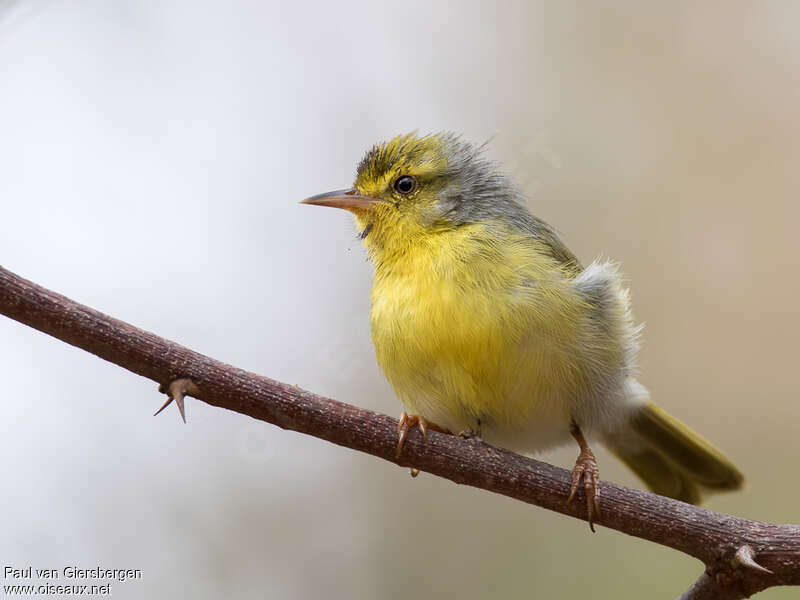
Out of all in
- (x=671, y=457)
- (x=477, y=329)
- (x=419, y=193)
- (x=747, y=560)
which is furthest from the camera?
(x=671, y=457)

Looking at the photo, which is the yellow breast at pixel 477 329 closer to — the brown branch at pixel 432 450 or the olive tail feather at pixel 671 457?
the brown branch at pixel 432 450

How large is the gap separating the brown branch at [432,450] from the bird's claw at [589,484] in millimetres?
28

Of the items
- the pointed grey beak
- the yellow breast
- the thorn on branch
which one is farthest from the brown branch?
the pointed grey beak

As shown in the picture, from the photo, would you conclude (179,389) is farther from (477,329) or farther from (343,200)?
(343,200)

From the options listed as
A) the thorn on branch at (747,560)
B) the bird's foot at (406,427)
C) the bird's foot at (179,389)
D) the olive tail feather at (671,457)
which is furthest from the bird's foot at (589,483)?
the bird's foot at (179,389)

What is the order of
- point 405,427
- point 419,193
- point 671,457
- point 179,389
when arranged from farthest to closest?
point 671,457, point 419,193, point 405,427, point 179,389

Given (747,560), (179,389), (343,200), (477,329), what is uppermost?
(343,200)

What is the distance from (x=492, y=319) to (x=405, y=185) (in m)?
1.01

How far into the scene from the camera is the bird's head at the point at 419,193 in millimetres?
3951

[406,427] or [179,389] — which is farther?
[406,427]

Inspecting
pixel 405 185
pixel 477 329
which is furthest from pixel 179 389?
pixel 405 185

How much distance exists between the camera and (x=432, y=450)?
312cm

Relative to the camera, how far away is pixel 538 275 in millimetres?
3633

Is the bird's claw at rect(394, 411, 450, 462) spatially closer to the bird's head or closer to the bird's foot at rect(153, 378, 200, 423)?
the bird's foot at rect(153, 378, 200, 423)
